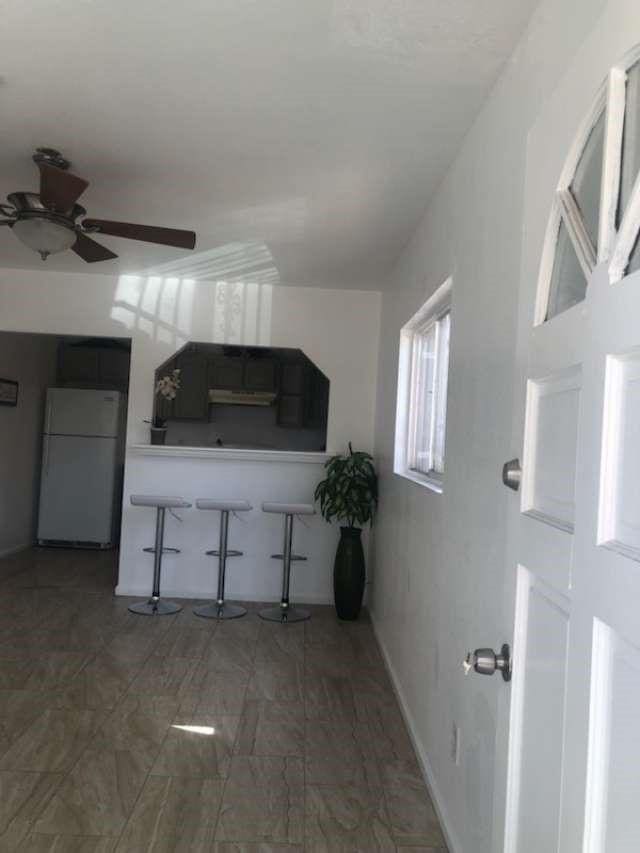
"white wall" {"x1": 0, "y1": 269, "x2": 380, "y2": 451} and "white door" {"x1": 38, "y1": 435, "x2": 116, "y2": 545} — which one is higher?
"white wall" {"x1": 0, "y1": 269, "x2": 380, "y2": 451}

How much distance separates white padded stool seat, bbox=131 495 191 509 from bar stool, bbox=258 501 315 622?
0.63m

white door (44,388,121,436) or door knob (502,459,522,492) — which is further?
white door (44,388,121,436)

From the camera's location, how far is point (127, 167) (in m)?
3.24

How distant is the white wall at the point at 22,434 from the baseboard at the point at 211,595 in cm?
197

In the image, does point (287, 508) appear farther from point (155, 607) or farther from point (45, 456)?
point (45, 456)

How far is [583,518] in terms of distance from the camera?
922 mm

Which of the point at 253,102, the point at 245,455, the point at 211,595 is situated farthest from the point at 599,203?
the point at 211,595

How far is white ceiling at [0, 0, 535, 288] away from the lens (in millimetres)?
2033

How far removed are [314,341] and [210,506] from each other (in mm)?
1574

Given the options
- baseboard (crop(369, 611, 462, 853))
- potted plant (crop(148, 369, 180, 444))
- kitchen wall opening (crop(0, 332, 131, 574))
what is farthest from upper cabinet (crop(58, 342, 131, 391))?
baseboard (crop(369, 611, 462, 853))

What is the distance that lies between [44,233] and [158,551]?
9.15 ft

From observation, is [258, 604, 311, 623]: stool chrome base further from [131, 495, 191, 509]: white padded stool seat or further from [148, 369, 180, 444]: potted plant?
[148, 369, 180, 444]: potted plant

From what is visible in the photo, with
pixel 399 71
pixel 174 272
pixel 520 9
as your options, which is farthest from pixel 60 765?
pixel 174 272

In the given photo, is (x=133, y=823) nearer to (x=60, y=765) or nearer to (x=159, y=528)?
(x=60, y=765)
